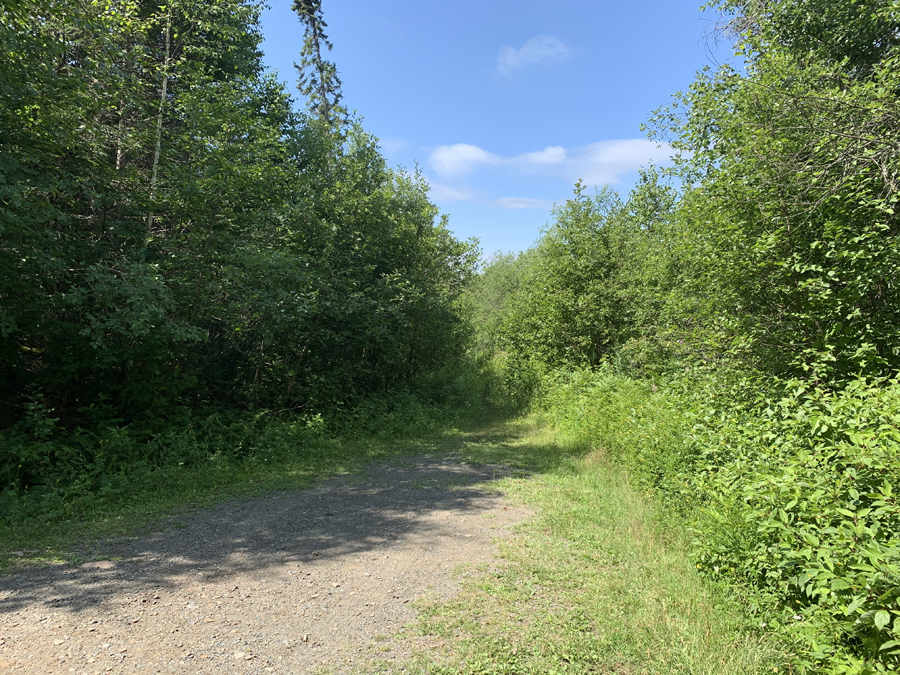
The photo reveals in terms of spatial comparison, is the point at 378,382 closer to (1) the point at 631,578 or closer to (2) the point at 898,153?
(1) the point at 631,578

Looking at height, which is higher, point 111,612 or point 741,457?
point 741,457

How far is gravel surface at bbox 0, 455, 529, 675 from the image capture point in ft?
9.30

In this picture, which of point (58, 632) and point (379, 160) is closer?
point (58, 632)

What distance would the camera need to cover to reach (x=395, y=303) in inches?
493

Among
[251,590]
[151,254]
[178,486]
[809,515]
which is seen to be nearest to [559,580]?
[809,515]

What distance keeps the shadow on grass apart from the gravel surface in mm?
20

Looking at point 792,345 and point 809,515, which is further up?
point 792,345

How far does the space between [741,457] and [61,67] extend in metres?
10.5

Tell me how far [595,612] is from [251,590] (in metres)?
2.70

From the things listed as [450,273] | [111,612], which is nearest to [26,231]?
[111,612]

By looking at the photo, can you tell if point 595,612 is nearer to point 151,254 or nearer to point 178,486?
point 178,486

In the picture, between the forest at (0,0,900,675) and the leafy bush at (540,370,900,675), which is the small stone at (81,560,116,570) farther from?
the leafy bush at (540,370,900,675)

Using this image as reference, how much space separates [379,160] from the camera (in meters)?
14.1

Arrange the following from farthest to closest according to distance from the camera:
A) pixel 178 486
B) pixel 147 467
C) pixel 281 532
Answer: pixel 147 467, pixel 178 486, pixel 281 532
